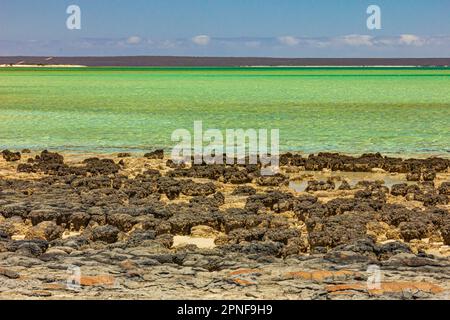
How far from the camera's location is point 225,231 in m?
12.5

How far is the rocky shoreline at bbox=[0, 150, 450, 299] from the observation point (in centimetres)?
878

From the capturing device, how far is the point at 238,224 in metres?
12.6

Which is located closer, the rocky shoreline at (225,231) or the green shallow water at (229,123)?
the rocky shoreline at (225,231)

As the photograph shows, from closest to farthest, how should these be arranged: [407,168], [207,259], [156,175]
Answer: [207,259] → [156,175] → [407,168]

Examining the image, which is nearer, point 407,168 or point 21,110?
point 407,168

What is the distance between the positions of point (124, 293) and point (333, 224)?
16.5 feet

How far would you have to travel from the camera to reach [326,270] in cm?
938

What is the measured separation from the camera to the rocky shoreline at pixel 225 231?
878cm

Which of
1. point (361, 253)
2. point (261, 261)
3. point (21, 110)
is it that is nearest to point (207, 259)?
point (261, 261)

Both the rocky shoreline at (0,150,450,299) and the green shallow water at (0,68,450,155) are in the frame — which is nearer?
the rocky shoreline at (0,150,450,299)

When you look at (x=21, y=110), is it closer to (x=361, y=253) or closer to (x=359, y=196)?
(x=359, y=196)

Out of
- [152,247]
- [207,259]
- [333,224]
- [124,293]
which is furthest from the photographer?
[333,224]

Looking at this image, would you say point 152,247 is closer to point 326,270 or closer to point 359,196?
point 326,270

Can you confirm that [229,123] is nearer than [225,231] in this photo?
No
